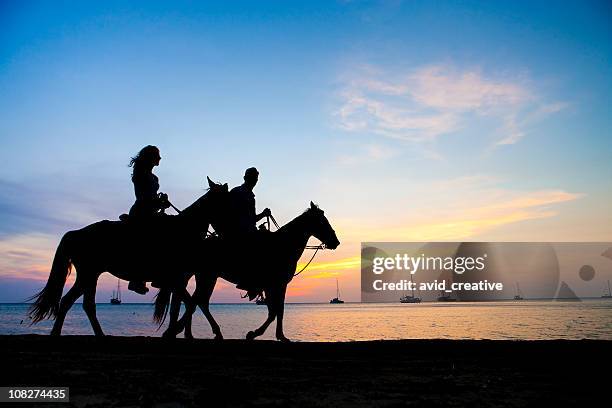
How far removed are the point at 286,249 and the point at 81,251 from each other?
4535mm

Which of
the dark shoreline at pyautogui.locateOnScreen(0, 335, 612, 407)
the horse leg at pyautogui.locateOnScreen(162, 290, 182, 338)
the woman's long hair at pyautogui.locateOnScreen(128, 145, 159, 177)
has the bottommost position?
the dark shoreline at pyautogui.locateOnScreen(0, 335, 612, 407)

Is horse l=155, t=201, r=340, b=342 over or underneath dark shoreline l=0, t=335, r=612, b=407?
over

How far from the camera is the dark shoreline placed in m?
4.73

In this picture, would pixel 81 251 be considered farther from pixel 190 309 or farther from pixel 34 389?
pixel 34 389

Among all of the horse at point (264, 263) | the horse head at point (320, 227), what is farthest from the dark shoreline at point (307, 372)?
the horse head at point (320, 227)

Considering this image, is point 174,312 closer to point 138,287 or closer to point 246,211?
point 138,287

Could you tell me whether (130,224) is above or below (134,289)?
above

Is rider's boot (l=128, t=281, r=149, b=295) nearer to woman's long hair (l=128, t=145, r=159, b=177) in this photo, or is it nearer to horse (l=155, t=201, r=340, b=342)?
horse (l=155, t=201, r=340, b=342)

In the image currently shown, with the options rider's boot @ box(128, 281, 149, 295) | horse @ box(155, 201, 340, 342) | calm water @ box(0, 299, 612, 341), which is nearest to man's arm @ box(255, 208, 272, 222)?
horse @ box(155, 201, 340, 342)

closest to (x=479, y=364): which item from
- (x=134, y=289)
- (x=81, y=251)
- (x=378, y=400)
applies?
(x=378, y=400)

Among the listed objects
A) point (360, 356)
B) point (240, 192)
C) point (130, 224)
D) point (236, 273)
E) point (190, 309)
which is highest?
point (240, 192)

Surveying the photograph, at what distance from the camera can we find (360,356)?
870cm

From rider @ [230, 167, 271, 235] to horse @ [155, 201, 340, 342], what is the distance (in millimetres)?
348

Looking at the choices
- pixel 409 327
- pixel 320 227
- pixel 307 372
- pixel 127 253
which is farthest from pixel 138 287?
pixel 409 327
